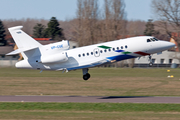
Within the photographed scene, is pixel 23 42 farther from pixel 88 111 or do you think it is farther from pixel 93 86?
pixel 93 86

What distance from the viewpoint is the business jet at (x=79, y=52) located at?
128ft

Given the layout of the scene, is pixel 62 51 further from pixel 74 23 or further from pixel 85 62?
pixel 74 23

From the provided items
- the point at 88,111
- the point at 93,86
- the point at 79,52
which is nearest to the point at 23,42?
the point at 79,52

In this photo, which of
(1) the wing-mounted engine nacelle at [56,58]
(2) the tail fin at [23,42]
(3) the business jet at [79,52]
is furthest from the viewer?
(2) the tail fin at [23,42]

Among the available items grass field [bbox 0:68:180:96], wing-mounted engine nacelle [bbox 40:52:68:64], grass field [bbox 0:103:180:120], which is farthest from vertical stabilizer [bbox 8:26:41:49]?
grass field [bbox 0:68:180:96]

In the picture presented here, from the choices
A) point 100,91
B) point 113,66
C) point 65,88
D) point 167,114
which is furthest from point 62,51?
point 113,66

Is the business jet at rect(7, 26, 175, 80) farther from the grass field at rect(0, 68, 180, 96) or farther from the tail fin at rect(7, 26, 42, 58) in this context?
the grass field at rect(0, 68, 180, 96)

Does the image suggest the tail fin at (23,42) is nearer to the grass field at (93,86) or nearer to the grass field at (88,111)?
the grass field at (88,111)

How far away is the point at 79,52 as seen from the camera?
129ft

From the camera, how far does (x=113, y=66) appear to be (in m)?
123

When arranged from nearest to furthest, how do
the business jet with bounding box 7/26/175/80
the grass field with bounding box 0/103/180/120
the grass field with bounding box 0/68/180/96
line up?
the grass field with bounding box 0/103/180/120, the business jet with bounding box 7/26/175/80, the grass field with bounding box 0/68/180/96

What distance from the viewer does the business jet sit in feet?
128

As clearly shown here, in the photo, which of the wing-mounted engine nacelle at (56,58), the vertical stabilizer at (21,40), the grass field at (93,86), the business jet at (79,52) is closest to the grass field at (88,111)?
the business jet at (79,52)

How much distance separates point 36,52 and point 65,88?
22169mm
